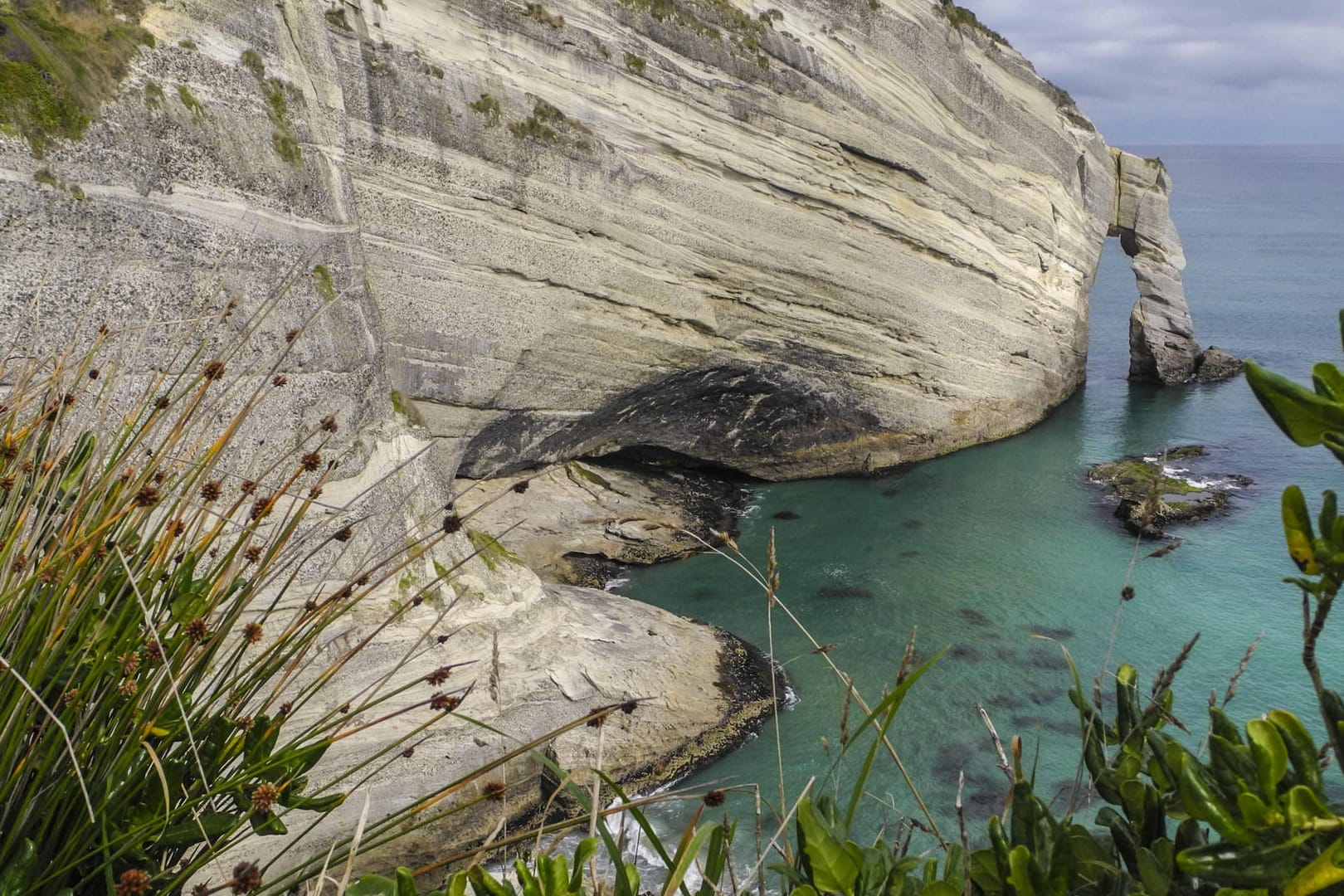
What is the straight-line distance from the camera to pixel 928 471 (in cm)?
2098

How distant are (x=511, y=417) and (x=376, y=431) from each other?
15.2 feet

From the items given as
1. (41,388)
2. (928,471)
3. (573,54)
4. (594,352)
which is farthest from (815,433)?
(41,388)

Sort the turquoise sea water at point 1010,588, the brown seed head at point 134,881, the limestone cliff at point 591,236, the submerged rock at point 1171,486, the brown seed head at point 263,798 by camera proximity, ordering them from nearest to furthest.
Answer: the brown seed head at point 134,881
the brown seed head at point 263,798
the limestone cliff at point 591,236
the turquoise sea water at point 1010,588
the submerged rock at point 1171,486

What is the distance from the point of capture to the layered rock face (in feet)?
34.6

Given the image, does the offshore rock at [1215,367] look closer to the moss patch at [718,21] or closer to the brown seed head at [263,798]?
the moss patch at [718,21]

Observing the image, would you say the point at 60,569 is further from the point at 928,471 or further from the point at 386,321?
the point at 928,471

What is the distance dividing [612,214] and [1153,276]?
18.7 m

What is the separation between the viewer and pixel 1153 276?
28.4 metres

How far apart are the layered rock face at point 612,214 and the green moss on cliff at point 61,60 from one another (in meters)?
0.20

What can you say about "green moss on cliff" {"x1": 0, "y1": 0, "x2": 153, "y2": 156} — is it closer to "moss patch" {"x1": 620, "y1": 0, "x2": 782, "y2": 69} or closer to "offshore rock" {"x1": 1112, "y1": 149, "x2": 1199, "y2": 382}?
"moss patch" {"x1": 620, "y1": 0, "x2": 782, "y2": 69}

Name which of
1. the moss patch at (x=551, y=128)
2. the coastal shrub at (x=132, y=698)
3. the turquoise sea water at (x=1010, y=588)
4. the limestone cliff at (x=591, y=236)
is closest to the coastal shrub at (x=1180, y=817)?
the coastal shrub at (x=132, y=698)

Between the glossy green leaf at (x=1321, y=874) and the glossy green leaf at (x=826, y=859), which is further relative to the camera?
the glossy green leaf at (x=826, y=859)

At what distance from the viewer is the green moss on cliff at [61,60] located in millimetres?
9258

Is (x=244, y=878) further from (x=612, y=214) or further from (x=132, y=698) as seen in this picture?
(x=612, y=214)
